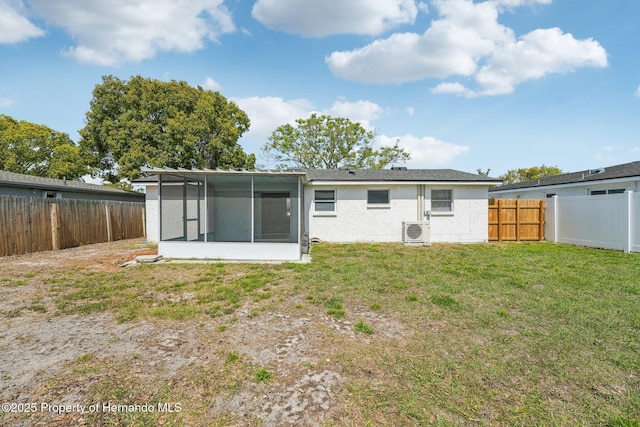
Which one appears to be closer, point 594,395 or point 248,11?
point 594,395

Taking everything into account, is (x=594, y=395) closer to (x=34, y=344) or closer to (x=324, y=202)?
(x=34, y=344)

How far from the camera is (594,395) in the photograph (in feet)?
7.97

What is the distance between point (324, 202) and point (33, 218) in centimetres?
1020

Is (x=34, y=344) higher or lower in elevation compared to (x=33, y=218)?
lower

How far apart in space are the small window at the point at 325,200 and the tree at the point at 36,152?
2087 cm

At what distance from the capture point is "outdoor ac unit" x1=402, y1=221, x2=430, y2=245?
462 inches

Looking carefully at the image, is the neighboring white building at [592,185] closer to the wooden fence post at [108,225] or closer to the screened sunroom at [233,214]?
the screened sunroom at [233,214]

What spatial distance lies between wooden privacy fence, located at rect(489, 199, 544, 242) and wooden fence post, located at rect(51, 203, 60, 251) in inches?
665

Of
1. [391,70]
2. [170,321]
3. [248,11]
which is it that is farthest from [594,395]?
[391,70]

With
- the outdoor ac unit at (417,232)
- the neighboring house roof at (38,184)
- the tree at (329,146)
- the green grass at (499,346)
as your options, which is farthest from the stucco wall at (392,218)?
the tree at (329,146)

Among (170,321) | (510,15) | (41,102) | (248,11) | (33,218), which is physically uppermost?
(248,11)

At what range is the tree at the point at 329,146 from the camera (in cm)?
2734

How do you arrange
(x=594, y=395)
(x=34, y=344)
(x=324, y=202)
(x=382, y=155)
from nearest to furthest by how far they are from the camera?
(x=594, y=395), (x=34, y=344), (x=324, y=202), (x=382, y=155)

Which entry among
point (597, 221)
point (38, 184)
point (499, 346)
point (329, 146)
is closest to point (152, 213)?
point (38, 184)
